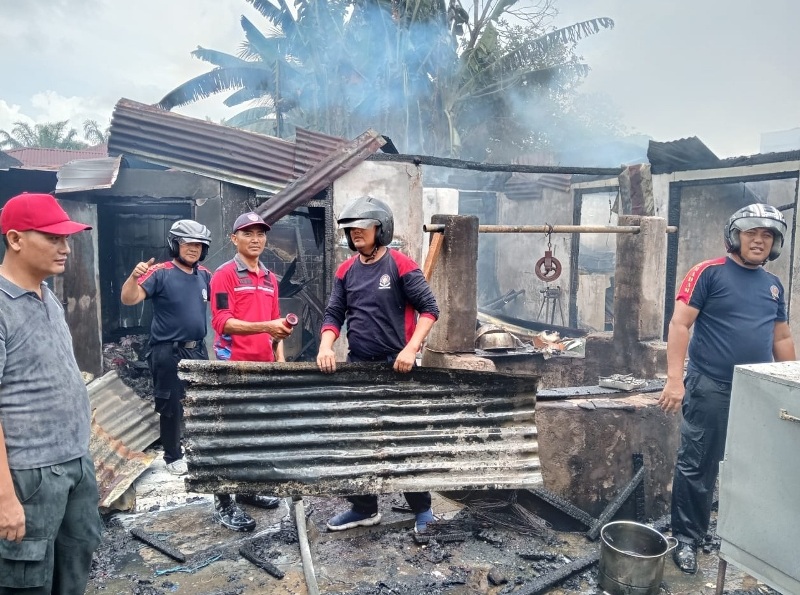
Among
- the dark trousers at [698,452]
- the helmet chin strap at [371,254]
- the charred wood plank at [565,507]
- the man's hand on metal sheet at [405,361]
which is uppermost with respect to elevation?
the helmet chin strap at [371,254]

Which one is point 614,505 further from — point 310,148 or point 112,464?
point 310,148

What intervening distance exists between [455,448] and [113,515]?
3.47 meters

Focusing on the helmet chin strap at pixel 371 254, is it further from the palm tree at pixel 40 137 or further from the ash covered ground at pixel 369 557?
the palm tree at pixel 40 137

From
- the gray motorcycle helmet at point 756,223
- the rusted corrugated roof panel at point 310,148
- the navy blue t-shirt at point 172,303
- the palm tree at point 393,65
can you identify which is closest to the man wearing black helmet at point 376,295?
the navy blue t-shirt at point 172,303

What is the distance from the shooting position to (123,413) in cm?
642

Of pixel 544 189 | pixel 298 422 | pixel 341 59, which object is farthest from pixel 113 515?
pixel 341 59

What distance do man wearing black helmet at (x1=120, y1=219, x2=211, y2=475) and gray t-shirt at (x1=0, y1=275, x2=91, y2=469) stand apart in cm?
242

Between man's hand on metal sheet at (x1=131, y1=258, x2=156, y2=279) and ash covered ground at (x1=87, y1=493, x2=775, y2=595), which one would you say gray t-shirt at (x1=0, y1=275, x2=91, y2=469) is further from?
man's hand on metal sheet at (x1=131, y1=258, x2=156, y2=279)

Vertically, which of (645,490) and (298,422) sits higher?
(298,422)

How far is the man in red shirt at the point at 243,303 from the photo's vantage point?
15.1 feet

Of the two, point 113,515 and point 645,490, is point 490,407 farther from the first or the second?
point 113,515

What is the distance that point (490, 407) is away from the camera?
372 centimetres

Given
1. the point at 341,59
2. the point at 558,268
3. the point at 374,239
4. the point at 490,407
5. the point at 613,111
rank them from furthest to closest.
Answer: the point at 613,111 < the point at 341,59 < the point at 558,268 < the point at 374,239 < the point at 490,407

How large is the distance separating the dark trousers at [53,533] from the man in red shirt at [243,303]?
1817mm
